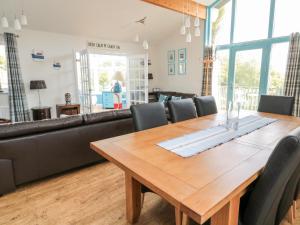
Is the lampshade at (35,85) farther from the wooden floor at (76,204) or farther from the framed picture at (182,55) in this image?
the framed picture at (182,55)

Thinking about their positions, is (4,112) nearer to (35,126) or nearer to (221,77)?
(35,126)

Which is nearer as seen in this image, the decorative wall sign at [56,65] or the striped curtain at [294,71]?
the striped curtain at [294,71]

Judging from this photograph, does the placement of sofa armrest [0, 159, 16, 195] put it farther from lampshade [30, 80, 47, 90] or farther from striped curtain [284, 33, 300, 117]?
striped curtain [284, 33, 300, 117]

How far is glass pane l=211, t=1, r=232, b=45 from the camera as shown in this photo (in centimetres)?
509

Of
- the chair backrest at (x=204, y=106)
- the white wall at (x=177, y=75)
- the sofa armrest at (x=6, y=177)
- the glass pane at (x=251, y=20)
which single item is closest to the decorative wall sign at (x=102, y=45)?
the white wall at (x=177, y=75)

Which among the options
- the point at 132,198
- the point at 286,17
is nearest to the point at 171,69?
the point at 286,17

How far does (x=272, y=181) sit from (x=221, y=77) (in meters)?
4.91

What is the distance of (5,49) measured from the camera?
4258 mm

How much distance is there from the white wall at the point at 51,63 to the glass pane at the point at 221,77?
347cm

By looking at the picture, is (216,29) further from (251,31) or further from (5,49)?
(5,49)

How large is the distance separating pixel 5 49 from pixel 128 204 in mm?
4532

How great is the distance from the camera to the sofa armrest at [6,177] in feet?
6.43

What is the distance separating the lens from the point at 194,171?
106 cm

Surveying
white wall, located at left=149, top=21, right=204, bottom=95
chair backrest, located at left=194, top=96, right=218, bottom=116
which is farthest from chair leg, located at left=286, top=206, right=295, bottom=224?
white wall, located at left=149, top=21, right=204, bottom=95
